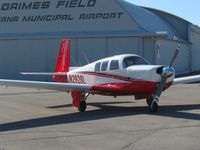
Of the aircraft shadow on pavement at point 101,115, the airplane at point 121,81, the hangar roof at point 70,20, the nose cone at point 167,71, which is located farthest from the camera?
the hangar roof at point 70,20

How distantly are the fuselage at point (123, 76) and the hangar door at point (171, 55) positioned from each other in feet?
71.7

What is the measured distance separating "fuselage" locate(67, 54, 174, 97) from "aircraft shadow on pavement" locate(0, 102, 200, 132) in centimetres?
71

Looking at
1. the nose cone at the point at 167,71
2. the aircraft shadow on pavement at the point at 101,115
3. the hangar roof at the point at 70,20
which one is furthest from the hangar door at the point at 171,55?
the nose cone at the point at 167,71

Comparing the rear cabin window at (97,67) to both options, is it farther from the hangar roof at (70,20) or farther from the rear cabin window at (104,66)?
the hangar roof at (70,20)

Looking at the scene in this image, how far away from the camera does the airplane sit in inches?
566

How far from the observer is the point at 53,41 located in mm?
38344

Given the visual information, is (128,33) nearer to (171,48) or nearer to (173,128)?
(171,48)

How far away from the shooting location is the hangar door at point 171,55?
39.7 meters

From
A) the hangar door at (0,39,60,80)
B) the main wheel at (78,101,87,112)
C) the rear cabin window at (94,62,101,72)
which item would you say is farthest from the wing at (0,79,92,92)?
the hangar door at (0,39,60,80)

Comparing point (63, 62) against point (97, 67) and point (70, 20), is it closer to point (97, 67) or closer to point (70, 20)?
point (97, 67)

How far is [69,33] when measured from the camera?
38188mm

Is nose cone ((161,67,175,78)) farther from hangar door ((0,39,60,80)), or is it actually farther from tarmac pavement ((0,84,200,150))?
hangar door ((0,39,60,80))

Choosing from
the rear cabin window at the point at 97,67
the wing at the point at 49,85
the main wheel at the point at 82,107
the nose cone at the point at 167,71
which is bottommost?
the main wheel at the point at 82,107

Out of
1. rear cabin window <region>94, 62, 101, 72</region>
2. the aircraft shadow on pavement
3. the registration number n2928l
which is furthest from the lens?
the registration number n2928l
